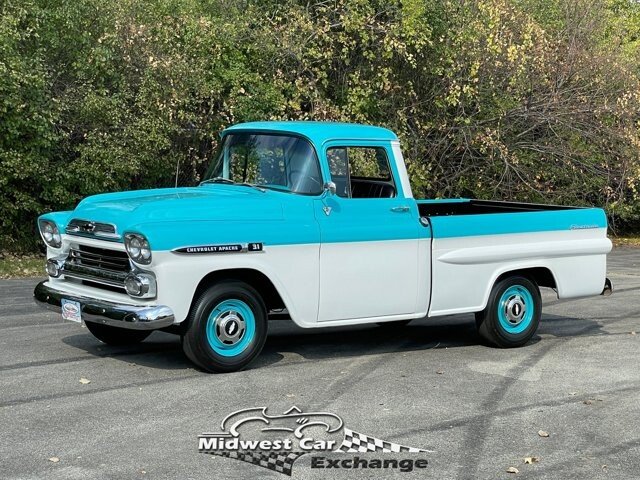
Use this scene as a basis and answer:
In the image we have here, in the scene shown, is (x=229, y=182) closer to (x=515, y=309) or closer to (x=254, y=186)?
(x=254, y=186)

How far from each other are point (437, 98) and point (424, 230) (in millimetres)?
12210

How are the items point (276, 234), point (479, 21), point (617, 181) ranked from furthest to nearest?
point (617, 181)
point (479, 21)
point (276, 234)

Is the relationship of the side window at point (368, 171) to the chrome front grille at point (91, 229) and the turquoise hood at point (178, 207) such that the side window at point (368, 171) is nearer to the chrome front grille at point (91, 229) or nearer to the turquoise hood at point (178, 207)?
the turquoise hood at point (178, 207)

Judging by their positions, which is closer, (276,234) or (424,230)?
(276,234)

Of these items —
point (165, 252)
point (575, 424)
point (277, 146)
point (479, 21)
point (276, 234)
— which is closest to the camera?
point (575, 424)

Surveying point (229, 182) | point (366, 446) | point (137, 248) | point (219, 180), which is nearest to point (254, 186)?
point (229, 182)

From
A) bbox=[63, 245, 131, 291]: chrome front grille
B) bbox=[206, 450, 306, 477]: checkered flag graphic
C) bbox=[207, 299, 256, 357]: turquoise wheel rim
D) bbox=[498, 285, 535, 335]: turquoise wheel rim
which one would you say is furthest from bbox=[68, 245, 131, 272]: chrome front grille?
bbox=[498, 285, 535, 335]: turquoise wheel rim

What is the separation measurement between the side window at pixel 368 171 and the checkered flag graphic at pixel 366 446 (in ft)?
9.75

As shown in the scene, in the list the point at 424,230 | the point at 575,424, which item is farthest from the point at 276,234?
the point at 575,424

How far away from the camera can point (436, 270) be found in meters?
9.40

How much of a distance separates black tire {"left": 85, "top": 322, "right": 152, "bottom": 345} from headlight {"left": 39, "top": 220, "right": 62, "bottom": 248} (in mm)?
850

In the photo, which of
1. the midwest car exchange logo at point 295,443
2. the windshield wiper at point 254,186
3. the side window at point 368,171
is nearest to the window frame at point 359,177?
the side window at point 368,171

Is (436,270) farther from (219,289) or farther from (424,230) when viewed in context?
(219,289)

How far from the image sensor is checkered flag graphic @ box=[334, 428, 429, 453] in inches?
252
